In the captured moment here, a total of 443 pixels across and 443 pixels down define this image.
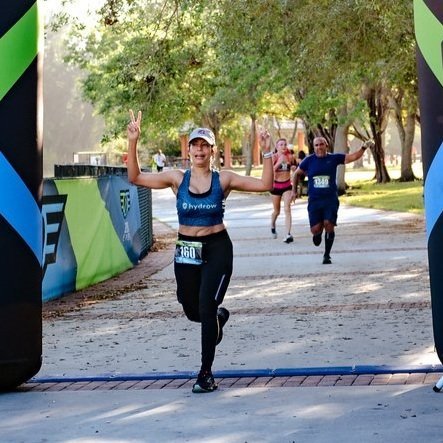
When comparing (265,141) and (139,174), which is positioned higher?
(265,141)

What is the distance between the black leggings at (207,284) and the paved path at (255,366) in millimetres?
407

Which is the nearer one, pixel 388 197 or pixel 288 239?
pixel 288 239

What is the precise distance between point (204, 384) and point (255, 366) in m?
1.03

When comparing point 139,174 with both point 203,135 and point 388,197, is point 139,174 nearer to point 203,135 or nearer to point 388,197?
point 203,135

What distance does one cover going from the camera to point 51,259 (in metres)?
12.7

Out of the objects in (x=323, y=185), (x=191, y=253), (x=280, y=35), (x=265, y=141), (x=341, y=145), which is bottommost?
(x=191, y=253)

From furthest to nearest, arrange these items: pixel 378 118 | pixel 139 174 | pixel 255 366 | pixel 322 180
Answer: pixel 378 118
pixel 322 180
pixel 255 366
pixel 139 174

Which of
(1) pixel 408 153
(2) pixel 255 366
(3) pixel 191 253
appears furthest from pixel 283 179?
(1) pixel 408 153

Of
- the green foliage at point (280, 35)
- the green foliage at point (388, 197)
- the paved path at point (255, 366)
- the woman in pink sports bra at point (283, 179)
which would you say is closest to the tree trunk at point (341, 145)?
the green foliage at point (388, 197)

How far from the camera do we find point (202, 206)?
289 inches

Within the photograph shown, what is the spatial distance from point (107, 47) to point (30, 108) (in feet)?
142

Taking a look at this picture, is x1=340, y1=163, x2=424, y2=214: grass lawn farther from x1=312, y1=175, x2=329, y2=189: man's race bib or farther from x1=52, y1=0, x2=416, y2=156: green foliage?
x1=312, y1=175, x2=329, y2=189: man's race bib

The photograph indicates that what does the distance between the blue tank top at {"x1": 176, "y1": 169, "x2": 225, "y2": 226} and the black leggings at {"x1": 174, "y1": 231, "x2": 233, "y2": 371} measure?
110 mm

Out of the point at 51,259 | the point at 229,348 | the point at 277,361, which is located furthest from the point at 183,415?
the point at 51,259
